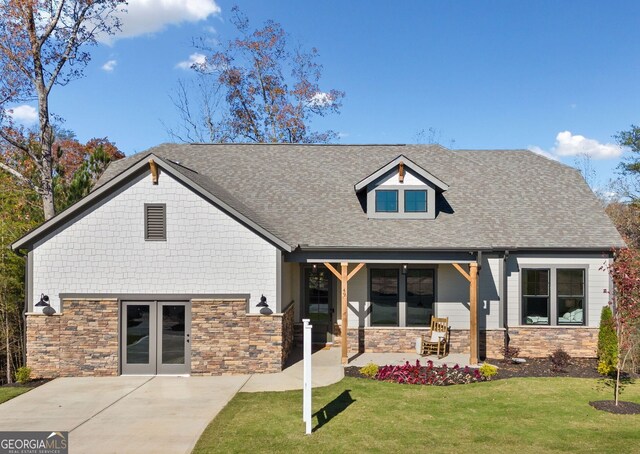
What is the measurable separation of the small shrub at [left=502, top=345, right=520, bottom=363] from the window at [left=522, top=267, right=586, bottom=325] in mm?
1033

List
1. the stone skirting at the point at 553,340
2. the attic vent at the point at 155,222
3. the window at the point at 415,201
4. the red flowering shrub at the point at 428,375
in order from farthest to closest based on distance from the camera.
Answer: the window at the point at 415,201
the stone skirting at the point at 553,340
the attic vent at the point at 155,222
the red flowering shrub at the point at 428,375

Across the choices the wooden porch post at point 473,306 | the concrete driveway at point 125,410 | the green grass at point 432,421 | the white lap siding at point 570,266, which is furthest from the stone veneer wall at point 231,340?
the white lap siding at point 570,266

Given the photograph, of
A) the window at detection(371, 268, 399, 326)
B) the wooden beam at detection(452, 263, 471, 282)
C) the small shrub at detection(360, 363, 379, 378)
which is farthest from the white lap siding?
the small shrub at detection(360, 363, 379, 378)

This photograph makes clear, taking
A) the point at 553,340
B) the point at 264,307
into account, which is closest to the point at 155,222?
the point at 264,307

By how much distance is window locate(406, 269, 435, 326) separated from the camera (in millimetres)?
15203

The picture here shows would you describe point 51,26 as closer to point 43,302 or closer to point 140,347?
point 43,302

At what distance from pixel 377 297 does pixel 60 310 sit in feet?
32.2

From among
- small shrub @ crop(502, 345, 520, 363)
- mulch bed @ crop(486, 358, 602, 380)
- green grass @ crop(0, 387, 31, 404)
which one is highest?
small shrub @ crop(502, 345, 520, 363)

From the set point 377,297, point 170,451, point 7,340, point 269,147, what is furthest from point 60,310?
point 269,147

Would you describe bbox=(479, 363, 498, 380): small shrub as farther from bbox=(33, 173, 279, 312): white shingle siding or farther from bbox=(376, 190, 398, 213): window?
bbox=(33, 173, 279, 312): white shingle siding

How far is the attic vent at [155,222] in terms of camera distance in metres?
12.9

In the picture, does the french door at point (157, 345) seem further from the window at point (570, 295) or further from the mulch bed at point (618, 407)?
the window at point (570, 295)

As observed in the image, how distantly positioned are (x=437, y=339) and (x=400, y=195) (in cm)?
507

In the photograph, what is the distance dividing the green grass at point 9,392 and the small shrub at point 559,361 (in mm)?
14661
